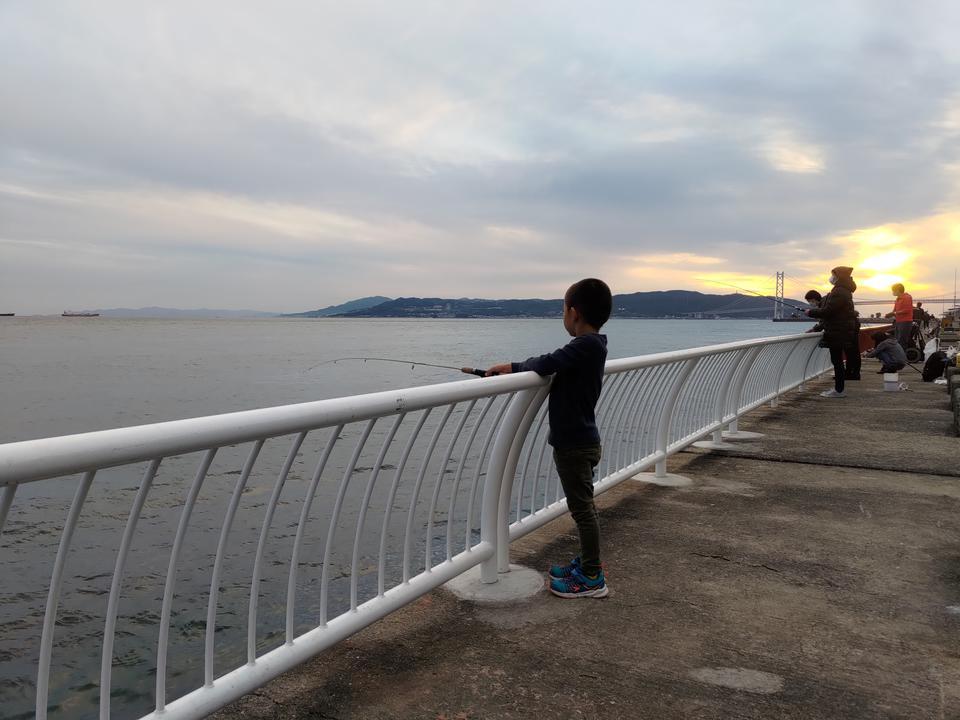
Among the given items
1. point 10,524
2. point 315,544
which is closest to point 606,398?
point 315,544

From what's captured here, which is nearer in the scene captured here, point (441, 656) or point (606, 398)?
point (441, 656)

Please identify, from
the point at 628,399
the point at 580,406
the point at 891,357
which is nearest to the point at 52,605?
the point at 580,406

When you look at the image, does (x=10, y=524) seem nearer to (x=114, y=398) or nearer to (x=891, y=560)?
(x=891, y=560)

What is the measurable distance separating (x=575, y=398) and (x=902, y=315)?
54.2ft

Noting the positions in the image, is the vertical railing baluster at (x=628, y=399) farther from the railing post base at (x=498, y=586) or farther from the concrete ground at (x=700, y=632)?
the railing post base at (x=498, y=586)

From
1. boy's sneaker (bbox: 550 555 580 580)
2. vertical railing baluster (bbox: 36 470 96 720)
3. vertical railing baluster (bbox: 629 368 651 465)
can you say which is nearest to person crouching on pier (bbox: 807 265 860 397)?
vertical railing baluster (bbox: 629 368 651 465)

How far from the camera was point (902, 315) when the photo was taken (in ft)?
55.4

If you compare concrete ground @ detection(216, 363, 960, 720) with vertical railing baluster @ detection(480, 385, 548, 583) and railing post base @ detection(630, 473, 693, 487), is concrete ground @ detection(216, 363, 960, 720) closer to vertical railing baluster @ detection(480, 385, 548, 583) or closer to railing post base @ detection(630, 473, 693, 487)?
vertical railing baluster @ detection(480, 385, 548, 583)

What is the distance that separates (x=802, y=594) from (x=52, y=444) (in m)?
3.56

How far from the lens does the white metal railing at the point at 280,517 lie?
78.0 inches

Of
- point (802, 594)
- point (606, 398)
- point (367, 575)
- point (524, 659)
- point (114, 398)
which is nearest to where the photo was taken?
point (524, 659)

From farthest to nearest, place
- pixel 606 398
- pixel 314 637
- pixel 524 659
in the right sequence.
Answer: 1. pixel 606 398
2. pixel 524 659
3. pixel 314 637

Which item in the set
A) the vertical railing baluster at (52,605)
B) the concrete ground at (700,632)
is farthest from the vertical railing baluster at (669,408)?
the vertical railing baluster at (52,605)

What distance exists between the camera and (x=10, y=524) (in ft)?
34.5
